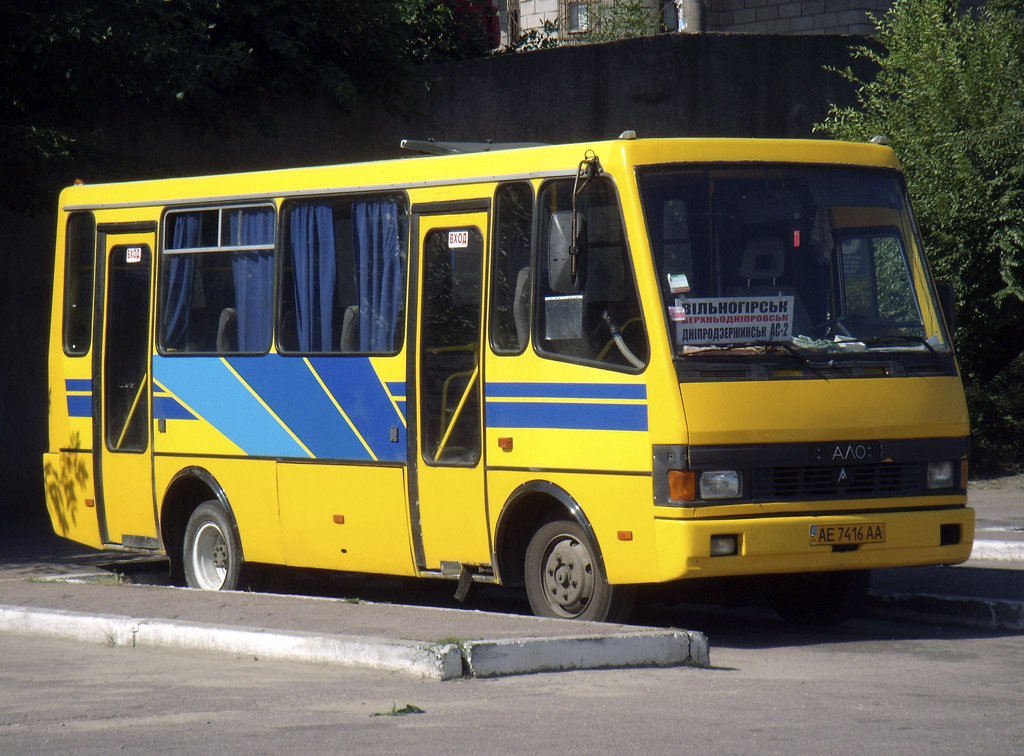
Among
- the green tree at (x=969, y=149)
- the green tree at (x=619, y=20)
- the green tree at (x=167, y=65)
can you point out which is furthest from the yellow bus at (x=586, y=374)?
the green tree at (x=619, y=20)

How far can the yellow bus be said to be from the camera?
8.31 metres

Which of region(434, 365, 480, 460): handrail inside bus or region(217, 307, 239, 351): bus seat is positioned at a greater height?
region(217, 307, 239, 351): bus seat

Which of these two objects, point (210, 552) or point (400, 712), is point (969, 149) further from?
point (400, 712)

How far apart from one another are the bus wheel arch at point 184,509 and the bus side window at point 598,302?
326 cm

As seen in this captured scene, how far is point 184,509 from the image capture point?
37.9 feet

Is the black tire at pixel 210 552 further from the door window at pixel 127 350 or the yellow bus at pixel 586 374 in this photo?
the door window at pixel 127 350

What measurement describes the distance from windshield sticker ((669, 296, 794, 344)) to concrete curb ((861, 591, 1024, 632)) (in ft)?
7.38

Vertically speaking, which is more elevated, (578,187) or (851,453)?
(578,187)

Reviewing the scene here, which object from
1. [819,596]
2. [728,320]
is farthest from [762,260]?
[819,596]

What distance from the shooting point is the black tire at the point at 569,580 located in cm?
858

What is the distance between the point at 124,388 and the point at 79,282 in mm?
1066

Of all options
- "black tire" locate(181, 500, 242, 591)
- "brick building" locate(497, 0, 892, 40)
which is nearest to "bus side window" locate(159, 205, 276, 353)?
"black tire" locate(181, 500, 242, 591)

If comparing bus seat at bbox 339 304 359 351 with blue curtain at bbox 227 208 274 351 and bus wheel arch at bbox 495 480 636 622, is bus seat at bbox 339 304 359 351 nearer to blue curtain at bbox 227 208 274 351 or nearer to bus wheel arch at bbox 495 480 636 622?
blue curtain at bbox 227 208 274 351

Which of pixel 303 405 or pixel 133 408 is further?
pixel 133 408
